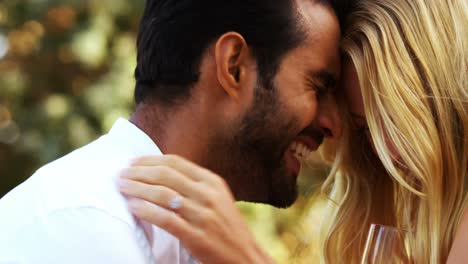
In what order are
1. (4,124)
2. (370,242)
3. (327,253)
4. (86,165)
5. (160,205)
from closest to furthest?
(160,205) < (86,165) < (370,242) < (327,253) < (4,124)

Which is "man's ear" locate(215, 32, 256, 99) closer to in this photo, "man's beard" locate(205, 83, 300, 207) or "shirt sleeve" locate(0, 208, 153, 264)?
"man's beard" locate(205, 83, 300, 207)

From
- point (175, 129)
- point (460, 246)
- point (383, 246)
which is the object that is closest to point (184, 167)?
point (175, 129)

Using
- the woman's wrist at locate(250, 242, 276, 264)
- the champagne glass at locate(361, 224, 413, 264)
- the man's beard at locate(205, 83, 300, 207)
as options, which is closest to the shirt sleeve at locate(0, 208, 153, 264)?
the woman's wrist at locate(250, 242, 276, 264)

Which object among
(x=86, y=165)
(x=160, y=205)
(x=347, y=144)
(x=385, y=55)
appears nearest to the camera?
(x=160, y=205)

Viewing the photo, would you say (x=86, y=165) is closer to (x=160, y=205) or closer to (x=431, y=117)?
(x=160, y=205)

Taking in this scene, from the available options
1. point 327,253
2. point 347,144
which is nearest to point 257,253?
point 347,144

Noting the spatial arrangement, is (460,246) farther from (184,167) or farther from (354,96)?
(184,167)

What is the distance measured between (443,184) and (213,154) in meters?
0.64

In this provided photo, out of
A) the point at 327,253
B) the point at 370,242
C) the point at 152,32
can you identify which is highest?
the point at 152,32

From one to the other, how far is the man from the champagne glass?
334 millimetres

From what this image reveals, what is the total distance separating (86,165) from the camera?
2.11 m

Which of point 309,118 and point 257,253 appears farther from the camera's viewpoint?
point 309,118

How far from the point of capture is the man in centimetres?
221

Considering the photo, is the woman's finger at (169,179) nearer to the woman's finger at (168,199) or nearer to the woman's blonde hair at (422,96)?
the woman's finger at (168,199)
